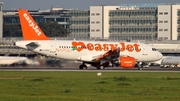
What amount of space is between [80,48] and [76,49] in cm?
67

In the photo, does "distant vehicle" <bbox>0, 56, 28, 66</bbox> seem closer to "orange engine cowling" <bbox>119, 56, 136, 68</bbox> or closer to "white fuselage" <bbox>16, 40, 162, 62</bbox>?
"white fuselage" <bbox>16, 40, 162, 62</bbox>

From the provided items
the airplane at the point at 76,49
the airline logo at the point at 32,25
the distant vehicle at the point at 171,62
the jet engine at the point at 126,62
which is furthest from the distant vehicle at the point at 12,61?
the distant vehicle at the point at 171,62

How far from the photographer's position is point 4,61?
4205 inches

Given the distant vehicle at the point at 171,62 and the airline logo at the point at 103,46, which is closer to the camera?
the airline logo at the point at 103,46

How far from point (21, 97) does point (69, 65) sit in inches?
2277

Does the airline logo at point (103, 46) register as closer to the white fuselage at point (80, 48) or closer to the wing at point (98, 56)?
the white fuselage at point (80, 48)

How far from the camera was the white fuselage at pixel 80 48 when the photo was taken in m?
91.8

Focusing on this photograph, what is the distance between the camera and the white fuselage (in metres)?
91.8

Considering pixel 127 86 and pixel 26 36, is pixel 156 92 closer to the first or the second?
pixel 127 86

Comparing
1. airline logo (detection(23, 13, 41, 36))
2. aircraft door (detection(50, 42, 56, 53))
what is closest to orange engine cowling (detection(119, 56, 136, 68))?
aircraft door (detection(50, 42, 56, 53))

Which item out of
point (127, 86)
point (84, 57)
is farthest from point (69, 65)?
point (127, 86)

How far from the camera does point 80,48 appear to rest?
9375 centimetres

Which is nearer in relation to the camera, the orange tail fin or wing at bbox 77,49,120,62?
wing at bbox 77,49,120,62

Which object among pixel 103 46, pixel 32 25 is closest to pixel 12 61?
pixel 32 25
